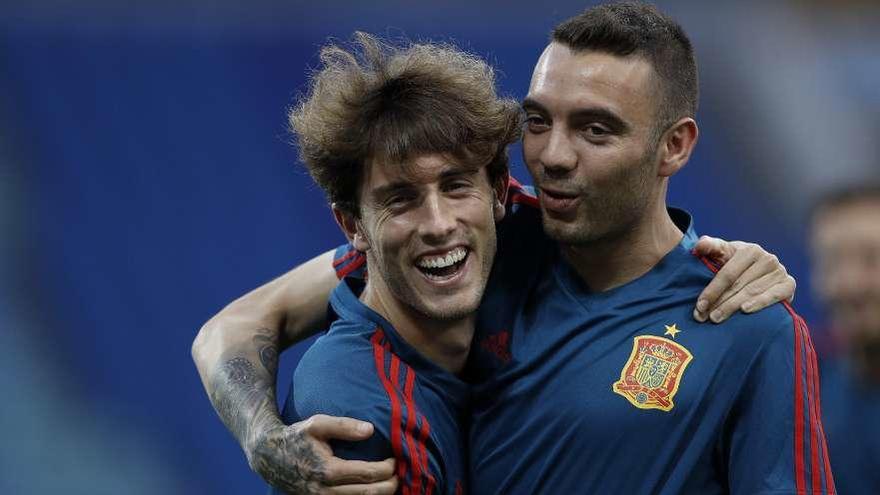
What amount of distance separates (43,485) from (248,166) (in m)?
1.85

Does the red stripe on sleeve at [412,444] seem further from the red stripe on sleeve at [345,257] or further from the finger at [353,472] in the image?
the red stripe on sleeve at [345,257]

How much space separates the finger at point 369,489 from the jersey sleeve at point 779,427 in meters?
0.70

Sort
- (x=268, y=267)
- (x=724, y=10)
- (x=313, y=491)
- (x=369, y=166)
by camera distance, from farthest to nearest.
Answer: (x=724, y=10), (x=268, y=267), (x=369, y=166), (x=313, y=491)

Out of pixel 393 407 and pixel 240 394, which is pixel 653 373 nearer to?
pixel 393 407

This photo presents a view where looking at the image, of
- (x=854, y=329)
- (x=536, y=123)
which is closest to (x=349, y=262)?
(x=536, y=123)

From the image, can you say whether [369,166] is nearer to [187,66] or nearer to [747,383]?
[747,383]

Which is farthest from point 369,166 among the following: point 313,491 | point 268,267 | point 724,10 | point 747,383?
point 724,10

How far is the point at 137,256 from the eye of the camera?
22.0 feet

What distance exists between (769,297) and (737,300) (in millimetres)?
71

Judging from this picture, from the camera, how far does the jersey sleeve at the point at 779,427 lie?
276cm

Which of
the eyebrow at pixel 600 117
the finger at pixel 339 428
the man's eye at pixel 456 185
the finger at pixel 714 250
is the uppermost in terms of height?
the eyebrow at pixel 600 117

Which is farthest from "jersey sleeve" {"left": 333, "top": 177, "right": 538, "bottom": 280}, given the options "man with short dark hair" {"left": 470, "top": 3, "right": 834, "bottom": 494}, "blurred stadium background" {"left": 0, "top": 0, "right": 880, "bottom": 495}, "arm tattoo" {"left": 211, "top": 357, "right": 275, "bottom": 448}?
"blurred stadium background" {"left": 0, "top": 0, "right": 880, "bottom": 495}

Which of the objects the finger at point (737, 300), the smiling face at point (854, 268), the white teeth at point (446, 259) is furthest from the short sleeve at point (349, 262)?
the smiling face at point (854, 268)

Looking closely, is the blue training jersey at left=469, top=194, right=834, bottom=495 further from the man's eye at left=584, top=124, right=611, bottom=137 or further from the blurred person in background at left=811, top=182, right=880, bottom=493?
the blurred person in background at left=811, top=182, right=880, bottom=493
